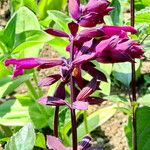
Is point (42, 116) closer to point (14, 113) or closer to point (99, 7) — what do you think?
point (14, 113)

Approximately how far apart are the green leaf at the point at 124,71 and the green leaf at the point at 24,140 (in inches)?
30.1

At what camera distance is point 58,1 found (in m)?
2.56

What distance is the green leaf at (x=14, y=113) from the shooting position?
1.92 metres

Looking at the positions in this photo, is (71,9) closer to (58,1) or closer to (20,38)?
(20,38)

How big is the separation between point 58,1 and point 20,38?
35.8 inches

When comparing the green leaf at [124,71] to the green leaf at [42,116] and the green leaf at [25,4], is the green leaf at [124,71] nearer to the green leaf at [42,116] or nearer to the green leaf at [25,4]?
the green leaf at [42,116]

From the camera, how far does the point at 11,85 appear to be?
5.70 feet

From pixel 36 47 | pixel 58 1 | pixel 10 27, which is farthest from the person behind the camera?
pixel 58 1

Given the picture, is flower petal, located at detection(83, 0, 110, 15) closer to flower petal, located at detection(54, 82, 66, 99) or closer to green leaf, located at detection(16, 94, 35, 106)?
flower petal, located at detection(54, 82, 66, 99)

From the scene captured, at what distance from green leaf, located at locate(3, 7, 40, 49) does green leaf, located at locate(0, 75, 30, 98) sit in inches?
4.3

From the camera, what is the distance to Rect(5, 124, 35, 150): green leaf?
3.31ft

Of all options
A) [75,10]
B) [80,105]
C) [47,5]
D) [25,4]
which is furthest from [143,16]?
[47,5]

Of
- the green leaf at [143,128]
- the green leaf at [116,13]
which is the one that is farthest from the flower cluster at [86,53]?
the green leaf at [143,128]

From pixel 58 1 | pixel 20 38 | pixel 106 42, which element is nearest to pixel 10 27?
pixel 20 38
